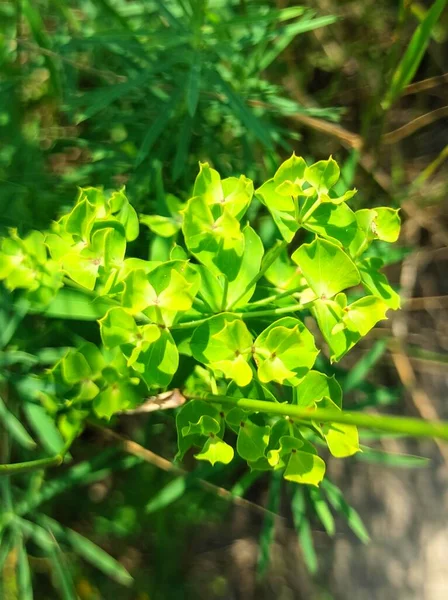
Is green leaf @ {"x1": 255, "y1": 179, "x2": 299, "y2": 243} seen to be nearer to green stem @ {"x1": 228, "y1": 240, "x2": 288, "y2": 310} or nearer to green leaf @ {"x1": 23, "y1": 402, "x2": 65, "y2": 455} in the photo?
green stem @ {"x1": 228, "y1": 240, "x2": 288, "y2": 310}

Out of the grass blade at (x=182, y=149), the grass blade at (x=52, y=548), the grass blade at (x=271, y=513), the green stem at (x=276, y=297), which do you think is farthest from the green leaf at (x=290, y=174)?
the grass blade at (x=52, y=548)

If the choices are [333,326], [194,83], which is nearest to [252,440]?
[333,326]

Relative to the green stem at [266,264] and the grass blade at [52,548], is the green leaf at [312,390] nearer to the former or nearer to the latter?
the green stem at [266,264]

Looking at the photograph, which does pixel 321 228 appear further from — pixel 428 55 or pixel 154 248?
pixel 428 55

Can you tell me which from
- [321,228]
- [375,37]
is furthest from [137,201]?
[375,37]

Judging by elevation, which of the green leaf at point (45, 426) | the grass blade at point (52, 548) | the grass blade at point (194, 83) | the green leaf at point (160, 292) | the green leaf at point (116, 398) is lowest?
the grass blade at point (52, 548)

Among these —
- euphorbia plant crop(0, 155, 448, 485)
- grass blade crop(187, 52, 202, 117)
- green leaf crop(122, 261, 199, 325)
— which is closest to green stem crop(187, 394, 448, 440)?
euphorbia plant crop(0, 155, 448, 485)
